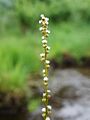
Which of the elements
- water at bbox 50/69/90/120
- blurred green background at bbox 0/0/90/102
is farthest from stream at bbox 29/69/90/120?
blurred green background at bbox 0/0/90/102

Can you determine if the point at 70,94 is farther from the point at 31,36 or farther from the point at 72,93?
the point at 31,36

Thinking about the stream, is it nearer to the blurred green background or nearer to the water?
the water

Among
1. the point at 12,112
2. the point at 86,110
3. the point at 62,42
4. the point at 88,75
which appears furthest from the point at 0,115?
the point at 62,42

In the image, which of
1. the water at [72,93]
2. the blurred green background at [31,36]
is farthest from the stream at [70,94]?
the blurred green background at [31,36]

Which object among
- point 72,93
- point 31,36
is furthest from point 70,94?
point 31,36

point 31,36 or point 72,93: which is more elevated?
point 31,36

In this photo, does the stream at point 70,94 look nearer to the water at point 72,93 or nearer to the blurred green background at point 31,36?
the water at point 72,93

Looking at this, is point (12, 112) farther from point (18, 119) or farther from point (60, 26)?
point (60, 26)

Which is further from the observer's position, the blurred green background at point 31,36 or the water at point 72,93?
the water at point 72,93
